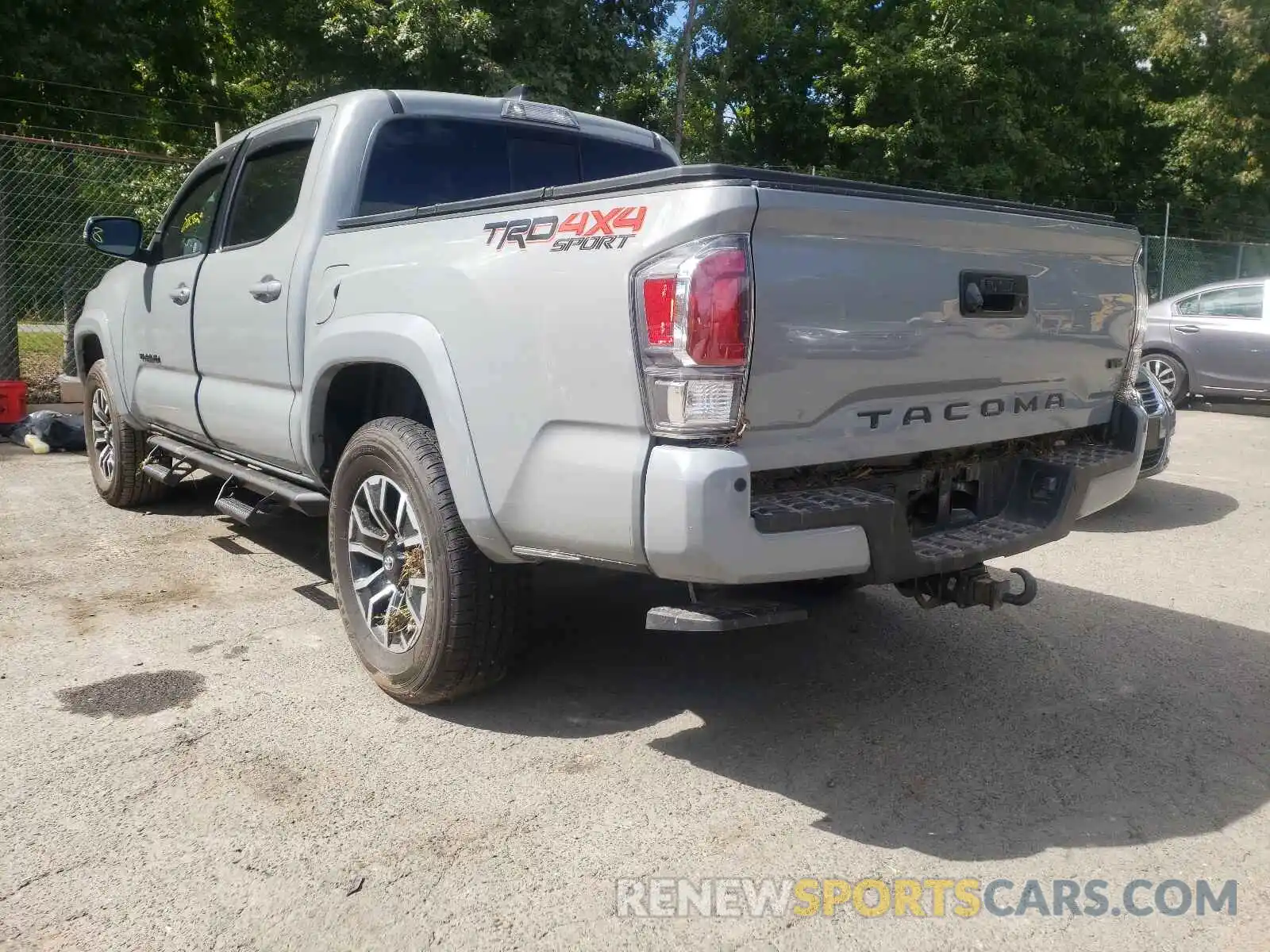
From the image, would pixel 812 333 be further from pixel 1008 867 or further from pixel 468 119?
pixel 468 119

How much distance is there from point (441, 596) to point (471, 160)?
207 centimetres

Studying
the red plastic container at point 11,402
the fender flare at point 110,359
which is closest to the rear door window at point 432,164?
the fender flare at point 110,359

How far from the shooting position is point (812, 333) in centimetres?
276

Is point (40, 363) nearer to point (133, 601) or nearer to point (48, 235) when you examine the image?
point (48, 235)

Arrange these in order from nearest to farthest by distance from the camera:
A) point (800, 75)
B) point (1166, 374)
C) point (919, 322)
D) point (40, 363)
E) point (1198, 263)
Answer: point (919, 322)
point (40, 363)
point (1166, 374)
point (1198, 263)
point (800, 75)

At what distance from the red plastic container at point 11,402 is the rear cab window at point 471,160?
630cm

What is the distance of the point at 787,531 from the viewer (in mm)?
2701

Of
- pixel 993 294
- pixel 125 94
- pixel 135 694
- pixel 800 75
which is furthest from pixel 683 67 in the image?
pixel 135 694

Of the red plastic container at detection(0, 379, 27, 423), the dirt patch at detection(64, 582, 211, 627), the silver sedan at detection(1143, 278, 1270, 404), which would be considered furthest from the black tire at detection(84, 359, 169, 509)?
the silver sedan at detection(1143, 278, 1270, 404)

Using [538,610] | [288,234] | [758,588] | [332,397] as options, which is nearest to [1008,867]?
[758,588]

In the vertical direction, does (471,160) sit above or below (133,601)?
above

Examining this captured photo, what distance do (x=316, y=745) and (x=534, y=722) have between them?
70cm

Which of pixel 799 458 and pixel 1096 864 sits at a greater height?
pixel 799 458

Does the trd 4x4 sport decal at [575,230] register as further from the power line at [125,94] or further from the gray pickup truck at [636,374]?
the power line at [125,94]
